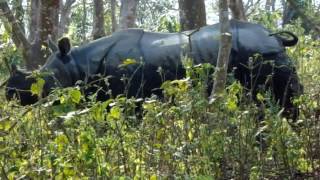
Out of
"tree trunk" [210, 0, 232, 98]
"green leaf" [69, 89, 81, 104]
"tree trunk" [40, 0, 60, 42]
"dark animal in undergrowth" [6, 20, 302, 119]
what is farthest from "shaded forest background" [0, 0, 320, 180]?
"tree trunk" [40, 0, 60, 42]

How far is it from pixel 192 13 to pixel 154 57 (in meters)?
1.60

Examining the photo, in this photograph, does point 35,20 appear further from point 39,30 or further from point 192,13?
point 192,13

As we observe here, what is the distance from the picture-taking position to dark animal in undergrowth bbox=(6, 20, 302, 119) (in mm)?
5512

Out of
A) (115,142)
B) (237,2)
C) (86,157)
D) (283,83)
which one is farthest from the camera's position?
(237,2)

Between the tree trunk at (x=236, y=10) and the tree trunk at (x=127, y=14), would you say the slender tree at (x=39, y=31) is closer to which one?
the tree trunk at (x=236, y=10)

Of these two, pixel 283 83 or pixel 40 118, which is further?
pixel 283 83

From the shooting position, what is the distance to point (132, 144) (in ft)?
10.4

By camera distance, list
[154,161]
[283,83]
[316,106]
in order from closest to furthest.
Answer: [154,161] → [316,106] → [283,83]

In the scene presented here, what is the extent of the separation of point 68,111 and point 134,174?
475 mm

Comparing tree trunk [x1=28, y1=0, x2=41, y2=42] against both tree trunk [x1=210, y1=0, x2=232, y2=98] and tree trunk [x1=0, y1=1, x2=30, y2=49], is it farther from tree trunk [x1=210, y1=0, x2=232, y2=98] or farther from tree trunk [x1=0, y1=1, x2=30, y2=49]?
tree trunk [x1=210, y1=0, x2=232, y2=98]

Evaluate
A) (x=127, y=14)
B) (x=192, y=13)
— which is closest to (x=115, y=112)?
(x=192, y=13)

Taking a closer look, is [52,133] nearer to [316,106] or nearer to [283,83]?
[316,106]

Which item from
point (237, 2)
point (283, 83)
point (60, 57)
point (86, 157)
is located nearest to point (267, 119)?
point (86, 157)

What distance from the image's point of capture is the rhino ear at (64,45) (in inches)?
235
